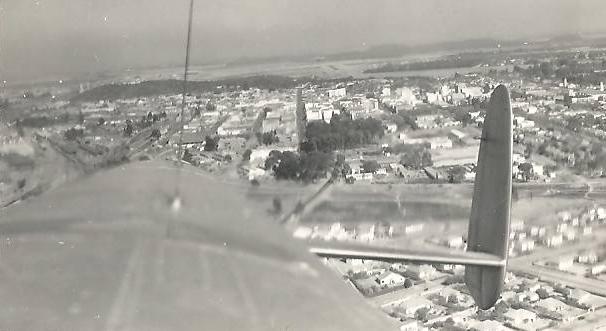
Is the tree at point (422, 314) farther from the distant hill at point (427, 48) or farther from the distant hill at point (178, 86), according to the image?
the distant hill at point (427, 48)

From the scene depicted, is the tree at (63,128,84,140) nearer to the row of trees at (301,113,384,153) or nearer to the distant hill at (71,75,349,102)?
the distant hill at (71,75,349,102)

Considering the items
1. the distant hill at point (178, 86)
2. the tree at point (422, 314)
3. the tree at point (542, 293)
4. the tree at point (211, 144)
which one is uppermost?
the distant hill at point (178, 86)

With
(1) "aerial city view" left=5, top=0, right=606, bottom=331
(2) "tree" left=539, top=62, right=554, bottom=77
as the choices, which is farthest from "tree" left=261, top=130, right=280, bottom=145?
(2) "tree" left=539, top=62, right=554, bottom=77

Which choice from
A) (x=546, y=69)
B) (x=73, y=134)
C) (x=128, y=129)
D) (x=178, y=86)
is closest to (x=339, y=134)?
(x=178, y=86)

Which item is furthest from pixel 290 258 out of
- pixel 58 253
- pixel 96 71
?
pixel 96 71

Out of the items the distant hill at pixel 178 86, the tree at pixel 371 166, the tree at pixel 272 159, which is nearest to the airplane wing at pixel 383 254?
the tree at pixel 371 166

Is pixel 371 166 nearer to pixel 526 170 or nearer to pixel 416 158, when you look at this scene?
pixel 416 158

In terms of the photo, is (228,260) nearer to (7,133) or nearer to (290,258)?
(290,258)
